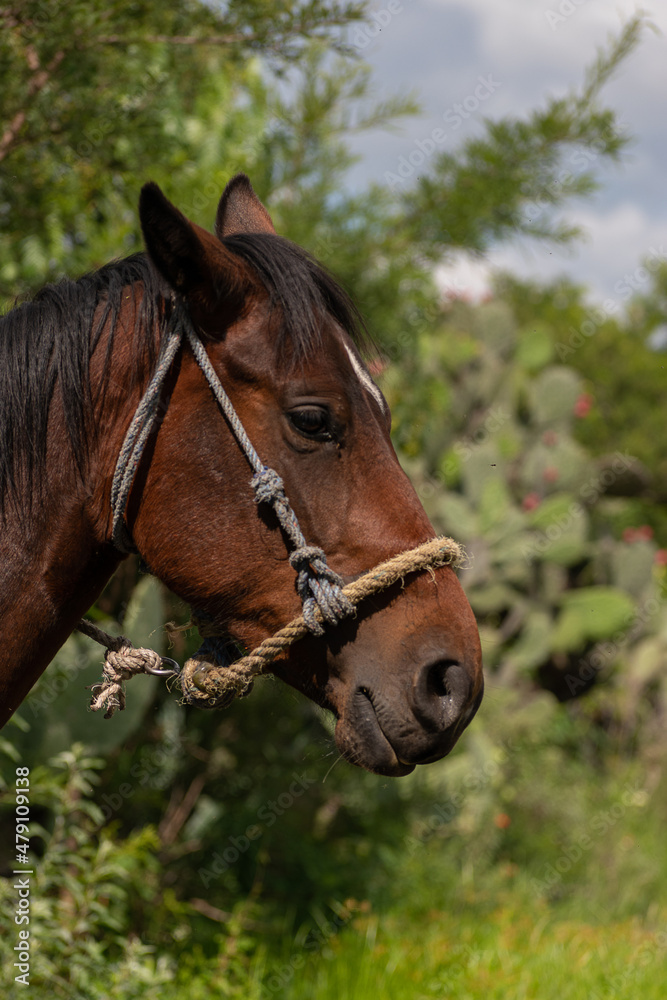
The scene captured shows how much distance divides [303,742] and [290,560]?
3431 millimetres

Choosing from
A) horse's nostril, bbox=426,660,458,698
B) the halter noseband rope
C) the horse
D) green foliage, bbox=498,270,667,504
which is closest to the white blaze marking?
the horse

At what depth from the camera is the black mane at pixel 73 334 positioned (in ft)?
5.56

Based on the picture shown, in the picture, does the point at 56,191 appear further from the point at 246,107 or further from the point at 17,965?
the point at 17,965

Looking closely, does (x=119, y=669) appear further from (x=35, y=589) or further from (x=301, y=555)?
(x=301, y=555)

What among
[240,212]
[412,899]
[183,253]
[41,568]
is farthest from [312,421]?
[412,899]

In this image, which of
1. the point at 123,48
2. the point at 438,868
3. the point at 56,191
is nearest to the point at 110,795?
the point at 438,868

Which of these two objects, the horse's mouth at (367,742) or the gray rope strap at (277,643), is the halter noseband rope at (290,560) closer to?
the gray rope strap at (277,643)

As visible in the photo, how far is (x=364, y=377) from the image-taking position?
1.78m

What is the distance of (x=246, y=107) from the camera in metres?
5.22

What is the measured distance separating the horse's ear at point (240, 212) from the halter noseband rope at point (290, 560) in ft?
1.90

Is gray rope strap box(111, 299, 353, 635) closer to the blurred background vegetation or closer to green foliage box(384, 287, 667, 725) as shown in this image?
the blurred background vegetation

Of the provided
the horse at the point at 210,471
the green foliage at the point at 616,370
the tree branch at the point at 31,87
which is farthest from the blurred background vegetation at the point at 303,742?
the green foliage at the point at 616,370

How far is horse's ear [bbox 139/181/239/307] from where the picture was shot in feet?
5.12

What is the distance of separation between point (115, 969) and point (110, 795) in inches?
46.4
